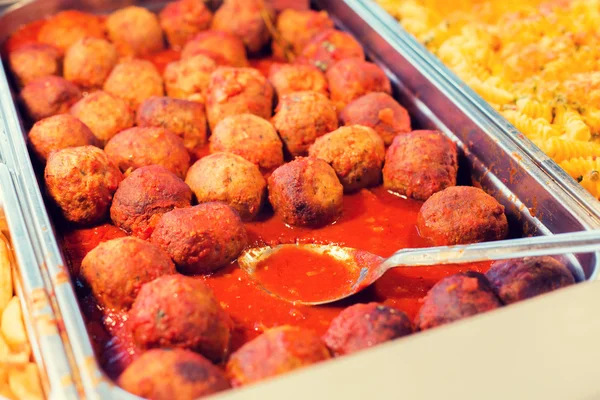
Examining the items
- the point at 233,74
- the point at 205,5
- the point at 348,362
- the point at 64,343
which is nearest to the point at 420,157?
the point at 233,74

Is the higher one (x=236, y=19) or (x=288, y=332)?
(x=236, y=19)

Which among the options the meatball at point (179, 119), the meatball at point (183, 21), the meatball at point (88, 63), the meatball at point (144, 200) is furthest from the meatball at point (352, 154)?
the meatball at point (183, 21)

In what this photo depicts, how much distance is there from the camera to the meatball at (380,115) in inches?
136

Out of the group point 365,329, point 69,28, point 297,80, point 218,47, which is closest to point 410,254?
point 365,329

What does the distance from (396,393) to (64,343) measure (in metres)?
1.16

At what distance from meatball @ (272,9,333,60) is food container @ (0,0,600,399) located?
0.73 feet

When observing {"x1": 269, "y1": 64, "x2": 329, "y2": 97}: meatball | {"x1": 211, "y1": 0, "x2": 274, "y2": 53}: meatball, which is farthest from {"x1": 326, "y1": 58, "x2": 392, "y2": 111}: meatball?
{"x1": 211, "y1": 0, "x2": 274, "y2": 53}: meatball

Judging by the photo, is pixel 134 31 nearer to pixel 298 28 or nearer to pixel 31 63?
pixel 31 63

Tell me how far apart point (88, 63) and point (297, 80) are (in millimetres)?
1367

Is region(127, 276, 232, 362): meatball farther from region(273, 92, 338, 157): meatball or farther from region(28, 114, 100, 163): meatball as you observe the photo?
region(273, 92, 338, 157): meatball

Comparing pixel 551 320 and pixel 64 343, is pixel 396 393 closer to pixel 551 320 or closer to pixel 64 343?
pixel 551 320

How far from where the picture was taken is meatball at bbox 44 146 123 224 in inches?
111

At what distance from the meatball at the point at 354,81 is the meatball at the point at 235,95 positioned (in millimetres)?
444

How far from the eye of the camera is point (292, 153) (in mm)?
3428
